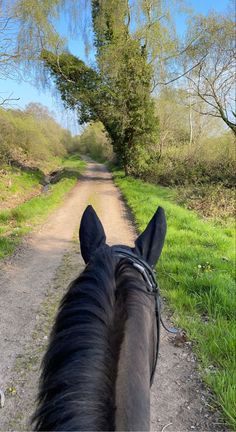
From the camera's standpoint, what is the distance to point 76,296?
1.19 meters

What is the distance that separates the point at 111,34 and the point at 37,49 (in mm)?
5899

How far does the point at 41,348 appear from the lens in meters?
3.79

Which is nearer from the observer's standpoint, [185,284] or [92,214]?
[92,214]

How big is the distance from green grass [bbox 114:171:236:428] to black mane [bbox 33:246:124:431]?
2060 mm

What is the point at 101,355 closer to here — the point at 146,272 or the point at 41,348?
the point at 146,272

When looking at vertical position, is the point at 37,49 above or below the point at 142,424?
above

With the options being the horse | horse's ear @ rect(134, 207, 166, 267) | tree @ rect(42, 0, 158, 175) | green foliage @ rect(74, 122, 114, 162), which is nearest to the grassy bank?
horse's ear @ rect(134, 207, 166, 267)

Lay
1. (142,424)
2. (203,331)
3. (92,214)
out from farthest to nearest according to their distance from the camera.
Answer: (203,331) < (92,214) < (142,424)

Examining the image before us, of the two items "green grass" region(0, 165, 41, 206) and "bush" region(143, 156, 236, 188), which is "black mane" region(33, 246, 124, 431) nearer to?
"green grass" region(0, 165, 41, 206)

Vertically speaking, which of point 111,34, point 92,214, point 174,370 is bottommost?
point 174,370

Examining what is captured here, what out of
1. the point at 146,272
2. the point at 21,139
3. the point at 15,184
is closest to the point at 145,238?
the point at 146,272

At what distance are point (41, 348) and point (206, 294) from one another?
2.13 metres

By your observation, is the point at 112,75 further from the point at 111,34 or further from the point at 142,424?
the point at 142,424

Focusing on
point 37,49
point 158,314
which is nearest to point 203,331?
point 158,314
